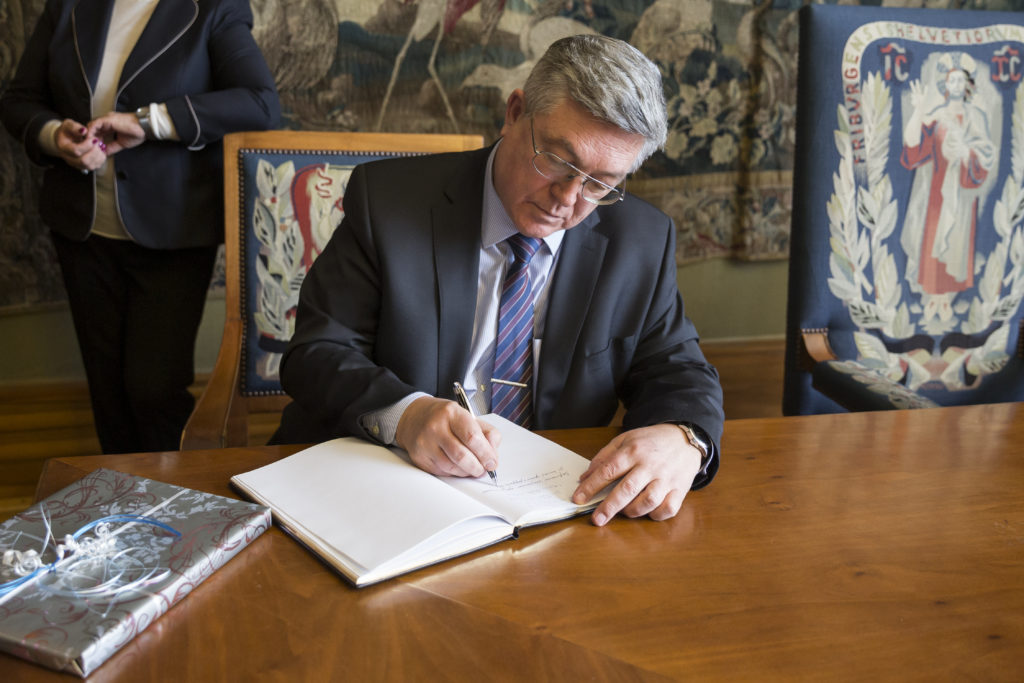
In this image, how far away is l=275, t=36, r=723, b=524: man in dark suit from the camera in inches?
51.3

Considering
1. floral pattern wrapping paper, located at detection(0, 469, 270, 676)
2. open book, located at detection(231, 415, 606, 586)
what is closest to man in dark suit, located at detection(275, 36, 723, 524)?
open book, located at detection(231, 415, 606, 586)

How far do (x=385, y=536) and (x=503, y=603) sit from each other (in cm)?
16

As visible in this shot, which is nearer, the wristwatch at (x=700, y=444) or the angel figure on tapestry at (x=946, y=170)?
the wristwatch at (x=700, y=444)

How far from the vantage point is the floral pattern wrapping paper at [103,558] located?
0.73 meters

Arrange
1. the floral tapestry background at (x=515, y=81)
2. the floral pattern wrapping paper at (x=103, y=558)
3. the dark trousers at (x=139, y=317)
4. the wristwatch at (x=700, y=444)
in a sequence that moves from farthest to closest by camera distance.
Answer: the floral tapestry background at (x=515, y=81) < the dark trousers at (x=139, y=317) < the wristwatch at (x=700, y=444) < the floral pattern wrapping paper at (x=103, y=558)

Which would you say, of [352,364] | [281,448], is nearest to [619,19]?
[352,364]

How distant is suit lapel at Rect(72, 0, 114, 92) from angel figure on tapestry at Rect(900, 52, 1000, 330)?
2.11m

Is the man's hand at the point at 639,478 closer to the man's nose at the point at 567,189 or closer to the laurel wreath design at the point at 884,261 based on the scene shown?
the man's nose at the point at 567,189

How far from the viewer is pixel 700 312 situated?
378 cm

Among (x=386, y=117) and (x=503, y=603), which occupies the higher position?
(x=386, y=117)

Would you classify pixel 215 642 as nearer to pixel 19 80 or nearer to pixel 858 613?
pixel 858 613

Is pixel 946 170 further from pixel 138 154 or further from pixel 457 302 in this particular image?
pixel 138 154

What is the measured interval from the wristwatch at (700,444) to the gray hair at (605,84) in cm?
48

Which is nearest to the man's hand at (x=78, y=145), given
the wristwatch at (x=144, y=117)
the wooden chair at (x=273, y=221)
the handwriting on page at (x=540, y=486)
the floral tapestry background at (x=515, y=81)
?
the wristwatch at (x=144, y=117)
